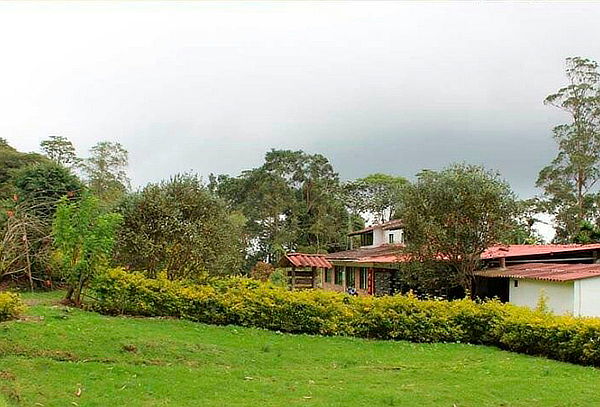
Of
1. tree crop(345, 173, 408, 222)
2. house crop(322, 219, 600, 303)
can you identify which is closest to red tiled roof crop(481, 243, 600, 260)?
house crop(322, 219, 600, 303)

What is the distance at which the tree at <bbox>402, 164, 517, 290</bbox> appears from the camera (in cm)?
2239

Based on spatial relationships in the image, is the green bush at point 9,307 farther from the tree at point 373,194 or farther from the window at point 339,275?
the tree at point 373,194

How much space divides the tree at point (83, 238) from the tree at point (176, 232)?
1.47 m

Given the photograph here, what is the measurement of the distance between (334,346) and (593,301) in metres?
9.53

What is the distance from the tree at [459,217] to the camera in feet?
73.5

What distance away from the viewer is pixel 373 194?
56.5 meters

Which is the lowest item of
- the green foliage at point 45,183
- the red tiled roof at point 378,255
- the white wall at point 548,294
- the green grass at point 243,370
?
the green grass at point 243,370

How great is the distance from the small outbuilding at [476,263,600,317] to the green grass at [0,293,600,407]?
563 cm

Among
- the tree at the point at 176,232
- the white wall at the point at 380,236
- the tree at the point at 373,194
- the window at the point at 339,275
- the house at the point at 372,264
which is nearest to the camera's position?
the tree at the point at 176,232

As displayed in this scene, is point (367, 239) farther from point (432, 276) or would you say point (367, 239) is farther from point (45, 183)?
point (45, 183)

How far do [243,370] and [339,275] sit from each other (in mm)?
27650

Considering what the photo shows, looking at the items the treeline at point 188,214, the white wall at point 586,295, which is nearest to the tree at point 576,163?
the treeline at point 188,214

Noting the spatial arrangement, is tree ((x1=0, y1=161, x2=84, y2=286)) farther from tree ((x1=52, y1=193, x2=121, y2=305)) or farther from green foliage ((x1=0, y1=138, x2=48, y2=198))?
green foliage ((x1=0, y1=138, x2=48, y2=198))

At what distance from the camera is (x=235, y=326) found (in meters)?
14.9
